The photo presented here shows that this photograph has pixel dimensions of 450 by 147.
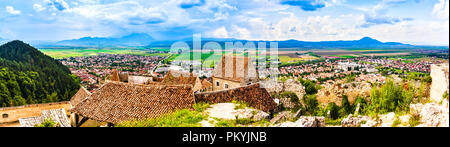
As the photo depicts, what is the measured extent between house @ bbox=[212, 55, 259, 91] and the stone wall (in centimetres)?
500

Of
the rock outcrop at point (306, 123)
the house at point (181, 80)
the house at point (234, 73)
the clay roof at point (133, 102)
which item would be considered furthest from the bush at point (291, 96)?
the house at point (181, 80)

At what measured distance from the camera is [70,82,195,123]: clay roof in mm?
11250

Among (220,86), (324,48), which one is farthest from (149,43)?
(220,86)

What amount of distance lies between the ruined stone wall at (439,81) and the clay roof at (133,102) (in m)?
8.65

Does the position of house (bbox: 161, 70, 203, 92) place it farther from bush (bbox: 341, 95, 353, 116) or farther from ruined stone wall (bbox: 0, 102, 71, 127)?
bush (bbox: 341, 95, 353, 116)

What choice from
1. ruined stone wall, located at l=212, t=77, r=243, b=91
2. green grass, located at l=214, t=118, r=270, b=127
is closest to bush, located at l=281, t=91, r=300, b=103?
ruined stone wall, located at l=212, t=77, r=243, b=91

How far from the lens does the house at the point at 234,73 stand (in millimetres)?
19953

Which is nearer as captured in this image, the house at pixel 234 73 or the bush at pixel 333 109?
the bush at pixel 333 109

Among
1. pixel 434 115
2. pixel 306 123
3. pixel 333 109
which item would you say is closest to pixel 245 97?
pixel 333 109

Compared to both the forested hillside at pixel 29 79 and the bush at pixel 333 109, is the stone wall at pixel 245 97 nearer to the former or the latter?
the bush at pixel 333 109

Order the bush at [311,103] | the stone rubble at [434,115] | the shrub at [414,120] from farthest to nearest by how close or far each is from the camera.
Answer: the bush at [311,103], the shrub at [414,120], the stone rubble at [434,115]

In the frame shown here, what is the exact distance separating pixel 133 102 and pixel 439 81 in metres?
11.2

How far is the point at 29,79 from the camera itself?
48.9m
